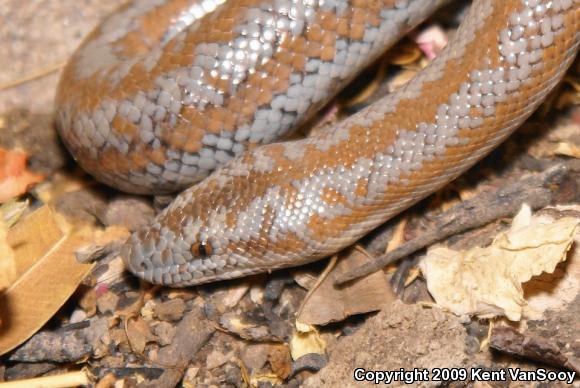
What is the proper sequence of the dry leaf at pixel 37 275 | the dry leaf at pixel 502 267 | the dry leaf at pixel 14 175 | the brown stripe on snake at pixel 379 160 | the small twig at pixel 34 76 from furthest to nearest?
the small twig at pixel 34 76
the dry leaf at pixel 14 175
the dry leaf at pixel 37 275
the brown stripe on snake at pixel 379 160
the dry leaf at pixel 502 267

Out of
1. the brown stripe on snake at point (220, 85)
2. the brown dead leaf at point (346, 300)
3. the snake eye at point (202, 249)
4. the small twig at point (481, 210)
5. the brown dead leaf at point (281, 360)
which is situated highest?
the brown stripe on snake at point (220, 85)

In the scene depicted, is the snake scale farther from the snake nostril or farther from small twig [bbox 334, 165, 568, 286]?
small twig [bbox 334, 165, 568, 286]

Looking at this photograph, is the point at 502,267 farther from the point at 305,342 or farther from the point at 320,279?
the point at 305,342

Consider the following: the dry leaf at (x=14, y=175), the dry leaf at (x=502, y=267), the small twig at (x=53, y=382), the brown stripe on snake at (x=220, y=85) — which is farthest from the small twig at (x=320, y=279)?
the dry leaf at (x=14, y=175)

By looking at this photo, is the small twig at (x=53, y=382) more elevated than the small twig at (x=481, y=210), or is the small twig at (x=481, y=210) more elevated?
the small twig at (x=481, y=210)

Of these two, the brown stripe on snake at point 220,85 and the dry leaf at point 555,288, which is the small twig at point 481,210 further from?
the brown stripe on snake at point 220,85

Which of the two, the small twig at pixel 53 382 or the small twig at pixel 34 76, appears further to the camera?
the small twig at pixel 34 76

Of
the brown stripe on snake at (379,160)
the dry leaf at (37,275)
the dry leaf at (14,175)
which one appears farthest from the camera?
the dry leaf at (14,175)

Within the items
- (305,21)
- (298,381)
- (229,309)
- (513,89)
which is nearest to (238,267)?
(229,309)
